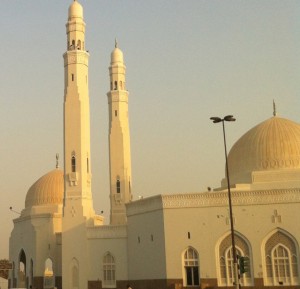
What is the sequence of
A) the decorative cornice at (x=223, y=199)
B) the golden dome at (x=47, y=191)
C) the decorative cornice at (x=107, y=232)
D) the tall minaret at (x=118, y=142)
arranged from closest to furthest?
1. the decorative cornice at (x=223, y=199)
2. the decorative cornice at (x=107, y=232)
3. the tall minaret at (x=118, y=142)
4. the golden dome at (x=47, y=191)

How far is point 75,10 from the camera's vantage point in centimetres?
3794

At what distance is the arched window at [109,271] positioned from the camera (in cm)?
3512

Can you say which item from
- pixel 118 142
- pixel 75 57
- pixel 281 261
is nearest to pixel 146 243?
pixel 281 261

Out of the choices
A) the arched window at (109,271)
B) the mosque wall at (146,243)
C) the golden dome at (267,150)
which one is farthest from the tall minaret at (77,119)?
the golden dome at (267,150)

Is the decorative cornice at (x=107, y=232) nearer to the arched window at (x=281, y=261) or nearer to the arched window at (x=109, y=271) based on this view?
the arched window at (x=109, y=271)

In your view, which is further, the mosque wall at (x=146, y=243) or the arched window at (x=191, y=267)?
the mosque wall at (x=146, y=243)

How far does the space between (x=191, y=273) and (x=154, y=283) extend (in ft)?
8.47

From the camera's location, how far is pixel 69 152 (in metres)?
36.1

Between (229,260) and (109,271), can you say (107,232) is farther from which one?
(229,260)

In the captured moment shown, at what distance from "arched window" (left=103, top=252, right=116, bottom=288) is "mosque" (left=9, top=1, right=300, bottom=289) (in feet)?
0.22

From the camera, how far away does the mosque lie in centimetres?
3103

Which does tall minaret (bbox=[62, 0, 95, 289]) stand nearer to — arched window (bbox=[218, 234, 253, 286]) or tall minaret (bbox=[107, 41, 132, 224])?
tall minaret (bbox=[107, 41, 132, 224])

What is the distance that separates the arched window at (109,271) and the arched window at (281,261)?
10.4 metres

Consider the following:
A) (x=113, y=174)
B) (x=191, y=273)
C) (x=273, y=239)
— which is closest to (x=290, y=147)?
(x=273, y=239)
